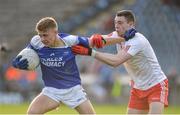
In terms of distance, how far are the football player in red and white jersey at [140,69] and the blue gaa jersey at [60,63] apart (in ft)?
1.74

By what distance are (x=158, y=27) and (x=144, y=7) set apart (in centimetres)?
84

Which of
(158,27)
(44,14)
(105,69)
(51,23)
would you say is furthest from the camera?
(44,14)

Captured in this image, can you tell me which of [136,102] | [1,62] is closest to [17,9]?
[1,62]

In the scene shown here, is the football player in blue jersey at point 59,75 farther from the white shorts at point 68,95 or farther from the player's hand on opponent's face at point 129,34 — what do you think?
the player's hand on opponent's face at point 129,34

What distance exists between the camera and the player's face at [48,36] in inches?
392

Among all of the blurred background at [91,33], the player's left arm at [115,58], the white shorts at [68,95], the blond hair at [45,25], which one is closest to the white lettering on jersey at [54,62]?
the white shorts at [68,95]

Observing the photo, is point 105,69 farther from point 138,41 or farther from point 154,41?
point 138,41

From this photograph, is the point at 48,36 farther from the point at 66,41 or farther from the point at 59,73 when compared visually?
the point at 59,73

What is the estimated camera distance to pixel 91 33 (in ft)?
81.6

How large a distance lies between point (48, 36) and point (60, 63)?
420mm

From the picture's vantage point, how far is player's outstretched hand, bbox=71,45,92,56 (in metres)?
10.0

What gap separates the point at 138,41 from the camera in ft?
34.5

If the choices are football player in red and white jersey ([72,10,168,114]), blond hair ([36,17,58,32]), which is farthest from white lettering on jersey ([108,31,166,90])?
blond hair ([36,17,58,32])

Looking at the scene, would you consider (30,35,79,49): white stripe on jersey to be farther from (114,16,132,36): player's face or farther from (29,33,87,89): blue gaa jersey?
(114,16,132,36): player's face
